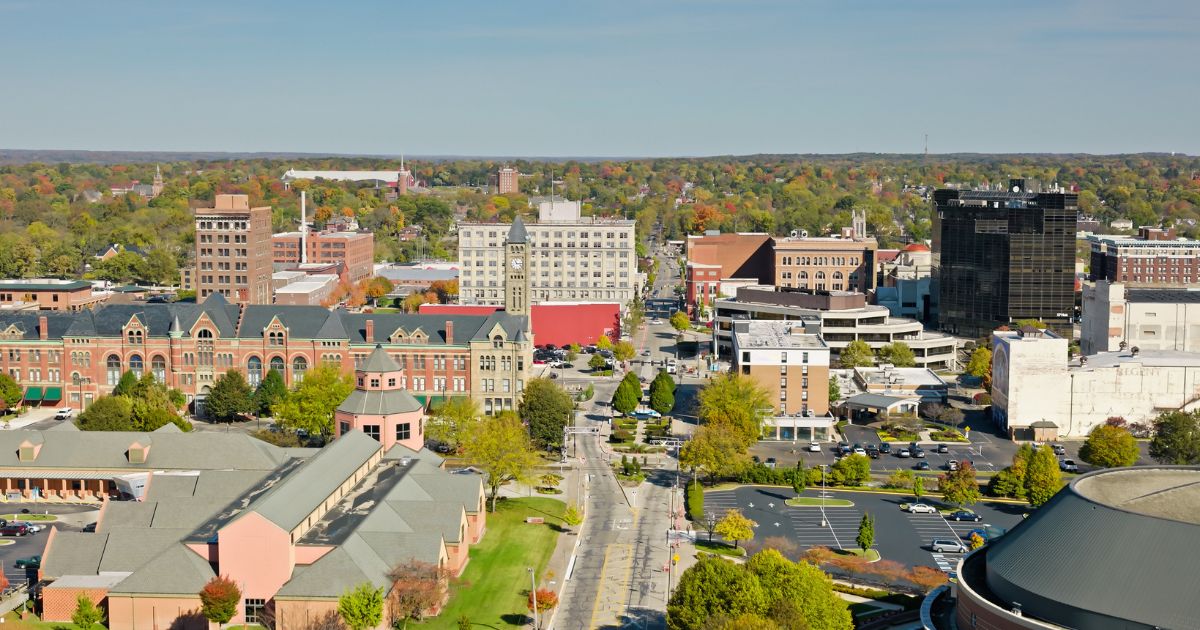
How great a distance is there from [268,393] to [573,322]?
5134 centimetres

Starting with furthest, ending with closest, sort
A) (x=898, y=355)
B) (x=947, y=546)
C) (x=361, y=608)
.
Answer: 1. (x=898, y=355)
2. (x=947, y=546)
3. (x=361, y=608)

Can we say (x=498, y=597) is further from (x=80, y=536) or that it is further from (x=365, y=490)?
(x=80, y=536)

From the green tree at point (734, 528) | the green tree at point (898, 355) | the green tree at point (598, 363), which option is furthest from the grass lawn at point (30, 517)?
the green tree at point (898, 355)

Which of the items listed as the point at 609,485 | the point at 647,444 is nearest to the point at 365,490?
the point at 609,485

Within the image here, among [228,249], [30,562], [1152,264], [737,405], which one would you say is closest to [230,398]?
[228,249]

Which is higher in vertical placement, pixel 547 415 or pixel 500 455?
pixel 547 415

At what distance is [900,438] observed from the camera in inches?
4658

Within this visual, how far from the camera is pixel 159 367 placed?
127562 mm

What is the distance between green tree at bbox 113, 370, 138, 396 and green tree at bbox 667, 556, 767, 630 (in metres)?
71.4

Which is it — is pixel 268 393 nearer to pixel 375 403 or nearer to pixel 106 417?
pixel 106 417

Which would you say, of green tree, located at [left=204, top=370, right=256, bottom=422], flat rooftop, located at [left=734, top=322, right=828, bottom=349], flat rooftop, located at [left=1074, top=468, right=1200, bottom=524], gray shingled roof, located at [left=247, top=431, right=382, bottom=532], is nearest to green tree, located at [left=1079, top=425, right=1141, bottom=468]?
flat rooftop, located at [left=734, top=322, right=828, bottom=349]

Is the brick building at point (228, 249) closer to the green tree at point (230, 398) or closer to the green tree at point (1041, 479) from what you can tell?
the green tree at point (230, 398)

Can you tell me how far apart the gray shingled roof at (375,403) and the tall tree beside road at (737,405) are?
26.3 m

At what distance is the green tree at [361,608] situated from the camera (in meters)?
66.1
